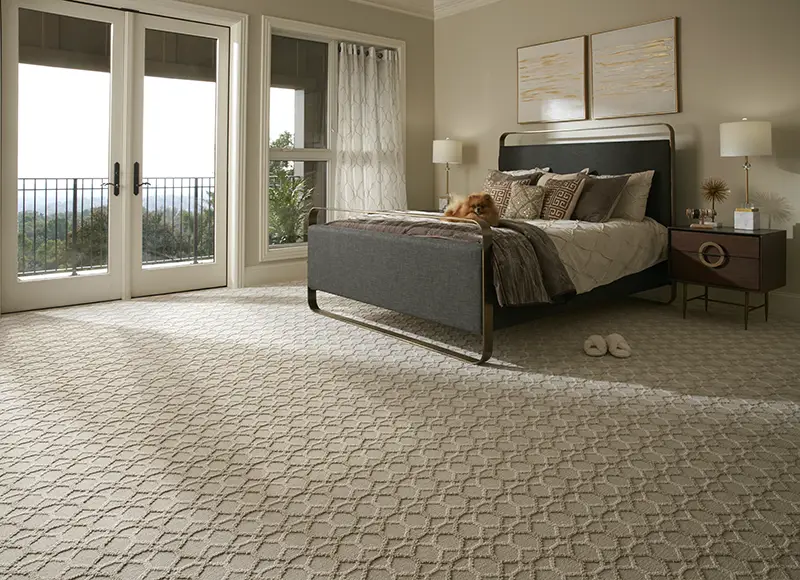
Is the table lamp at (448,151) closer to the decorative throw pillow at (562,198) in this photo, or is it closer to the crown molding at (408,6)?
the crown molding at (408,6)

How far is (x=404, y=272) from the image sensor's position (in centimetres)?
383

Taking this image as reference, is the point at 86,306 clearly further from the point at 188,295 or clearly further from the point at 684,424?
the point at 684,424

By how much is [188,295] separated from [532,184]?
296 cm

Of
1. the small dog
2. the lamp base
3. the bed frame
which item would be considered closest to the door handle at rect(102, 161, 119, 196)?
the bed frame

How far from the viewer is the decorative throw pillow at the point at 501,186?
523 cm

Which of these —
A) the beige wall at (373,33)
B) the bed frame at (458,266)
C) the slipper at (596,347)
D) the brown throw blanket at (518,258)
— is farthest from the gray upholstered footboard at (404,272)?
the beige wall at (373,33)

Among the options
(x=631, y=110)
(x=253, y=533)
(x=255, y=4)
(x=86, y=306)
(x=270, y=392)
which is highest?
(x=255, y=4)

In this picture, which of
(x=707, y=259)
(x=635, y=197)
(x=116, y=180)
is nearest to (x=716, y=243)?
(x=707, y=259)

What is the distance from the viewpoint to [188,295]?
5.43 metres

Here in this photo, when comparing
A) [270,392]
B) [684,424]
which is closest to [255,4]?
[270,392]

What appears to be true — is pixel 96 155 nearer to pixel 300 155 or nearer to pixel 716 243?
pixel 300 155

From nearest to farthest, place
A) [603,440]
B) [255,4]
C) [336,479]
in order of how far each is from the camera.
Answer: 1. [336,479]
2. [603,440]
3. [255,4]

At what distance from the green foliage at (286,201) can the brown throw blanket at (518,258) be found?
2.19 meters

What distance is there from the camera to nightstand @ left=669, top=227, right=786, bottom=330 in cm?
416
